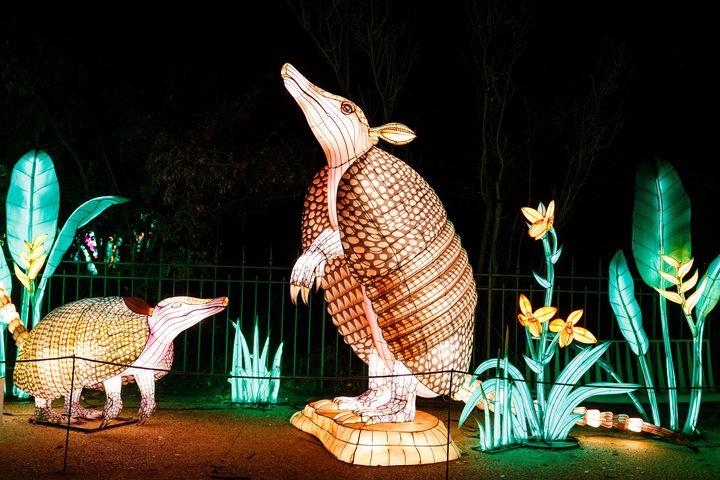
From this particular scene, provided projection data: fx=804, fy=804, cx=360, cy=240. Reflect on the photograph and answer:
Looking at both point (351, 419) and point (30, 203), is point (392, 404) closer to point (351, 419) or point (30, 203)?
point (351, 419)

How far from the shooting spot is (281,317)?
9977 millimetres

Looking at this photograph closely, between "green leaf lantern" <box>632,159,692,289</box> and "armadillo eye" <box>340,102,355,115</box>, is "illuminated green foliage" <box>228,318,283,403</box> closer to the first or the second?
"armadillo eye" <box>340,102,355,115</box>

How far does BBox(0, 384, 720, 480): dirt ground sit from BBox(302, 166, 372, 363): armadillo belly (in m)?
0.96

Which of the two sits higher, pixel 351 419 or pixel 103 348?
pixel 103 348

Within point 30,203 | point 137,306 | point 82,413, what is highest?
point 30,203

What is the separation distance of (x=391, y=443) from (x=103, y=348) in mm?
2697

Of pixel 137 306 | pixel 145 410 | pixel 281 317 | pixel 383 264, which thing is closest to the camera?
pixel 383 264

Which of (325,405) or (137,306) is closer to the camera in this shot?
(325,405)

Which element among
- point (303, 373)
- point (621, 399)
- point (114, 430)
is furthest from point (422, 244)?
point (303, 373)

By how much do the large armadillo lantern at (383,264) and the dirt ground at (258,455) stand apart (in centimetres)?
58

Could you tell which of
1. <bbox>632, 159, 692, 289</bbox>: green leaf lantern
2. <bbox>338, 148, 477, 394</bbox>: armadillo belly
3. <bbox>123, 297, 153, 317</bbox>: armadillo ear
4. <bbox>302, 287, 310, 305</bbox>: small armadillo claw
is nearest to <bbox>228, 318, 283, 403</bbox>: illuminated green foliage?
<bbox>123, 297, 153, 317</bbox>: armadillo ear

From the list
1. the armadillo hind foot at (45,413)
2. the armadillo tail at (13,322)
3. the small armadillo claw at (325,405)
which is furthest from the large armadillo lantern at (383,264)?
the armadillo tail at (13,322)

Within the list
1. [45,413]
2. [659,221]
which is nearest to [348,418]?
[45,413]

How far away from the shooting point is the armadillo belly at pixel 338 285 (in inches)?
248
